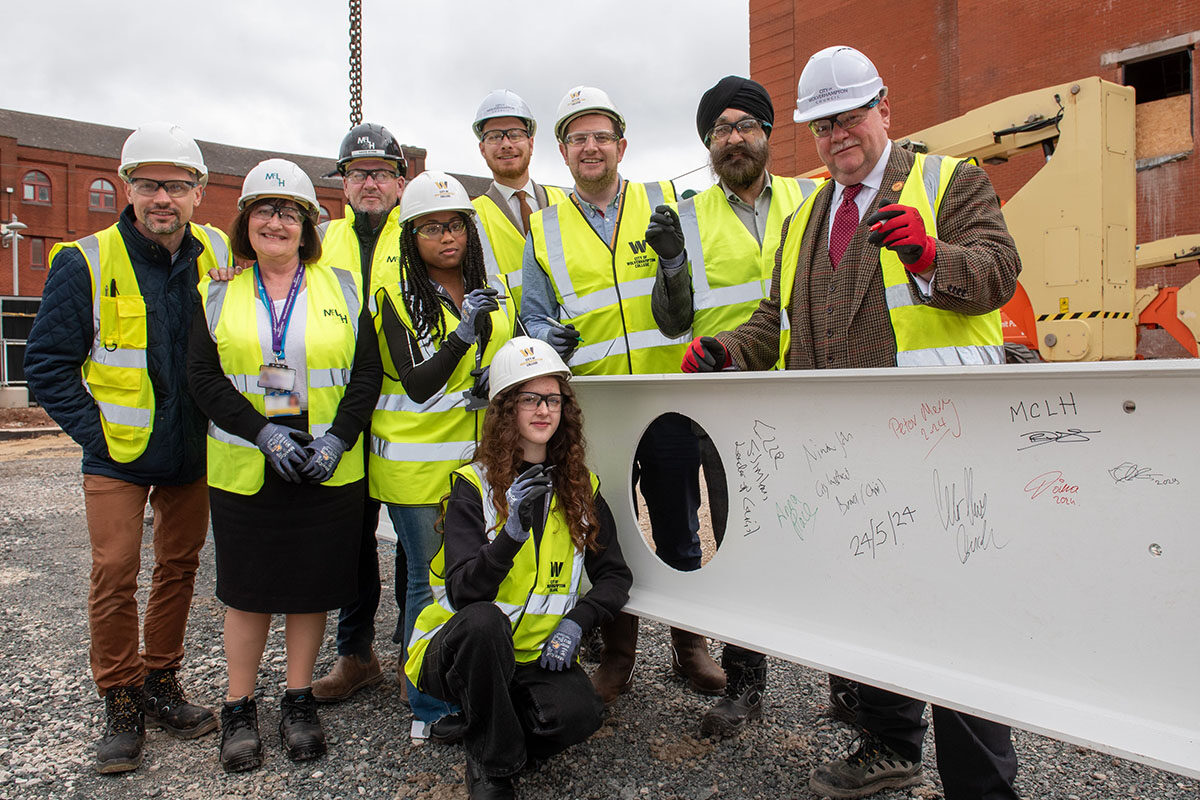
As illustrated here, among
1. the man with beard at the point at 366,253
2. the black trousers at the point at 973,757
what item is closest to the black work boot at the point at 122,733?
the man with beard at the point at 366,253

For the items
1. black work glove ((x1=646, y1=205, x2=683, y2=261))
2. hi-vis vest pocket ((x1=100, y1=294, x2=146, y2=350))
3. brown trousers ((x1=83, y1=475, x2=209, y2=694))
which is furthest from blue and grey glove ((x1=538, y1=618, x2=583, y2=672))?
hi-vis vest pocket ((x1=100, y1=294, x2=146, y2=350))

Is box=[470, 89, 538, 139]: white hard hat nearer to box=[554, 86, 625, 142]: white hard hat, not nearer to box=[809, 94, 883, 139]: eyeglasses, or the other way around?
box=[554, 86, 625, 142]: white hard hat

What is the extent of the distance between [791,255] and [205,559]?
224 inches

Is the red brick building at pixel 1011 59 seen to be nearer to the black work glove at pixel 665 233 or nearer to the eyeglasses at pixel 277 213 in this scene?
the black work glove at pixel 665 233

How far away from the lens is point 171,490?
11.2 feet

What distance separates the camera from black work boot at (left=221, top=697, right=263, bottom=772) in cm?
301

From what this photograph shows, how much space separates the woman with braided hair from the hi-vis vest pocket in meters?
0.94

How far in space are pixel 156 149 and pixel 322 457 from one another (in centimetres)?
142

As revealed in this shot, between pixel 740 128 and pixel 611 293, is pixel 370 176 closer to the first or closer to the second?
pixel 611 293

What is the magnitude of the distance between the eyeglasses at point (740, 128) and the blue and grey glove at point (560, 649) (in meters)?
2.10

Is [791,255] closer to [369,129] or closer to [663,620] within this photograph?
[663,620]

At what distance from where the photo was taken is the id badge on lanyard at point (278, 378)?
3.07 m

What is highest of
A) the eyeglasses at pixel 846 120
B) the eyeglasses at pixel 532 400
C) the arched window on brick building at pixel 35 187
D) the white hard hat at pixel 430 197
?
the arched window on brick building at pixel 35 187

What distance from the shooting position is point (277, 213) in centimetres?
319
